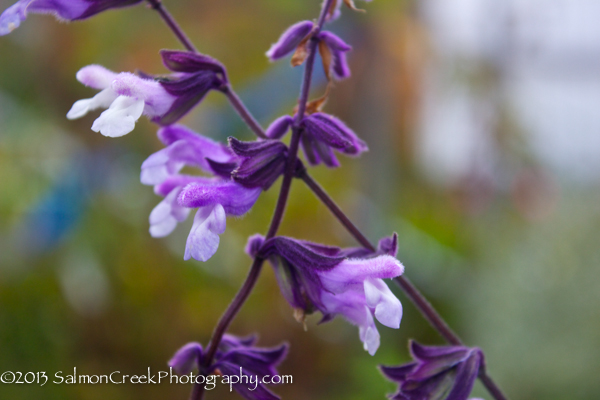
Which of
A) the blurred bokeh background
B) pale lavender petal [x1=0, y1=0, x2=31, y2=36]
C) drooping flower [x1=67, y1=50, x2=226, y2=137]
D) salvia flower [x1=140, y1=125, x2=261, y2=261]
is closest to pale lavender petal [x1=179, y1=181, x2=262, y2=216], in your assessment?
salvia flower [x1=140, y1=125, x2=261, y2=261]

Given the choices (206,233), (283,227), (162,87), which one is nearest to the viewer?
(206,233)

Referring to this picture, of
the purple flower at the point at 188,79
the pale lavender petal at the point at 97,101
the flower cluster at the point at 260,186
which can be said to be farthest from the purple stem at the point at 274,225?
the pale lavender petal at the point at 97,101

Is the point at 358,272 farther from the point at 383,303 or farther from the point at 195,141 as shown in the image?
the point at 195,141

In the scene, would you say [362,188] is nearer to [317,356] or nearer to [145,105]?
[317,356]

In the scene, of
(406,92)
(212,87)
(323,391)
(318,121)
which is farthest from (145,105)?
(406,92)

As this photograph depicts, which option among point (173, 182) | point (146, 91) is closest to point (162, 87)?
point (146, 91)

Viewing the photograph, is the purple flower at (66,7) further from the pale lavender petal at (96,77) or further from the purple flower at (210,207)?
the purple flower at (210,207)
